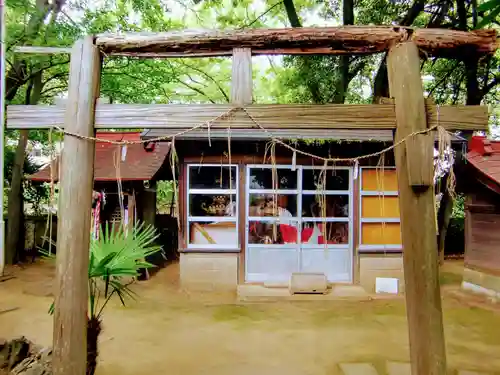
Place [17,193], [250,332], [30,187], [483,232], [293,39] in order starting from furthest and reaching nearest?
[30,187] < [17,193] < [483,232] < [250,332] < [293,39]

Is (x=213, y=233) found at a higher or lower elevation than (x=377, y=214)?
lower

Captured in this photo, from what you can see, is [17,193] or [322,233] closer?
[322,233]

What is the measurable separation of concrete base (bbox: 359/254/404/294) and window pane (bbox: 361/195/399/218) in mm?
923

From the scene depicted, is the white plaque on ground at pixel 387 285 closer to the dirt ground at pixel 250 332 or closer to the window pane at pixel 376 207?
the dirt ground at pixel 250 332

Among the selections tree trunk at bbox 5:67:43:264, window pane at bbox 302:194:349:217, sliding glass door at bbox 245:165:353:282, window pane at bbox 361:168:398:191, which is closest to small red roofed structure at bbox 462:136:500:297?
window pane at bbox 361:168:398:191

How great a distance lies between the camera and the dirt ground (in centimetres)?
561

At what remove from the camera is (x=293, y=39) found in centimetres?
360

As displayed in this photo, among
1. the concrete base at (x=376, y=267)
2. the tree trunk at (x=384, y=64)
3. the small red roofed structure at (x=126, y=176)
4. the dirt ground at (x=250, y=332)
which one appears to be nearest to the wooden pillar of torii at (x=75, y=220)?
the dirt ground at (x=250, y=332)

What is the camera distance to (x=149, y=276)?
10.8 metres

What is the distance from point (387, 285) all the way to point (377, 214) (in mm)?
1584

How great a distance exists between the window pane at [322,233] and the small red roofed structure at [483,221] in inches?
110

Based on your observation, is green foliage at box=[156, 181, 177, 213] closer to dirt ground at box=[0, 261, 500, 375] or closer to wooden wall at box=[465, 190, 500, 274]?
dirt ground at box=[0, 261, 500, 375]

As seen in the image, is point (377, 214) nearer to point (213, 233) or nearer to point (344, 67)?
point (344, 67)


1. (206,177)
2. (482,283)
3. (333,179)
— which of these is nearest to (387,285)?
(482,283)
